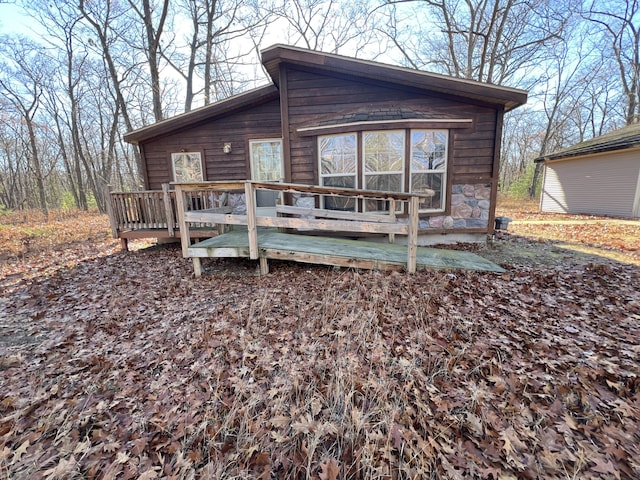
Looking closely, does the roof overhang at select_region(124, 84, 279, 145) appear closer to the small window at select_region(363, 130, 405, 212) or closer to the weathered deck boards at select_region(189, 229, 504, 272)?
the small window at select_region(363, 130, 405, 212)

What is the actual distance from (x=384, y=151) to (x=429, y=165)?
1.09 m

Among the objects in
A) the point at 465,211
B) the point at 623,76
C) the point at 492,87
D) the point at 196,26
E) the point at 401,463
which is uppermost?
the point at 196,26

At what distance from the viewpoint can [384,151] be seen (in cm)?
646

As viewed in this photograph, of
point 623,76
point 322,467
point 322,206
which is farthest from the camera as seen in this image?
point 623,76

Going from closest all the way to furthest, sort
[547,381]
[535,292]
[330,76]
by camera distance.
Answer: [547,381], [535,292], [330,76]

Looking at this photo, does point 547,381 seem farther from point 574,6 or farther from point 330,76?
point 574,6

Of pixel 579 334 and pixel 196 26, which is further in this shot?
pixel 196 26

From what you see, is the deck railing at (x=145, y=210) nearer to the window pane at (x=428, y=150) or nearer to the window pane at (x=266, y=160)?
the window pane at (x=266, y=160)

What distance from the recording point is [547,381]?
88.7 inches

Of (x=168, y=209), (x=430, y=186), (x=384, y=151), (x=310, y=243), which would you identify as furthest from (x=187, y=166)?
(x=430, y=186)

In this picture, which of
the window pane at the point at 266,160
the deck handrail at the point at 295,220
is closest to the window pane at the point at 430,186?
the deck handrail at the point at 295,220

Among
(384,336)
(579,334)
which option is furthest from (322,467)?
(579,334)

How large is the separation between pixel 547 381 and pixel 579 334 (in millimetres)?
1028

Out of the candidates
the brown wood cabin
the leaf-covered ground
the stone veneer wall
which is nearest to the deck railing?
the brown wood cabin
